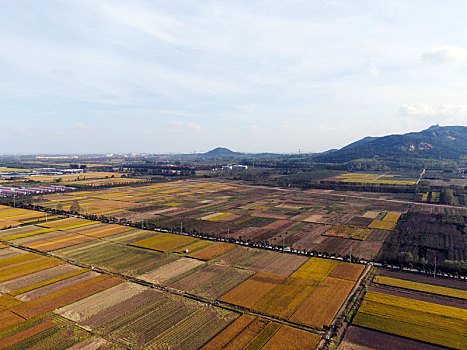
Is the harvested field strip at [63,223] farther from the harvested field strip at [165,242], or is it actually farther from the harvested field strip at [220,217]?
the harvested field strip at [220,217]

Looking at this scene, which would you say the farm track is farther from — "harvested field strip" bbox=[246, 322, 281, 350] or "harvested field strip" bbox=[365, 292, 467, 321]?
"harvested field strip" bbox=[365, 292, 467, 321]

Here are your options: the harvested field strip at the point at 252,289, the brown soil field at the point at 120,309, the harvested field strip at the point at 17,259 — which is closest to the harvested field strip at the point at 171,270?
the brown soil field at the point at 120,309

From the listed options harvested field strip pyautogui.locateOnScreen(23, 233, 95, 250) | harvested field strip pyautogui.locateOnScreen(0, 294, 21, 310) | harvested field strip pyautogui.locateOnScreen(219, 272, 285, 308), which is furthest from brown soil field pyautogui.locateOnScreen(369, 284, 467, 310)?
harvested field strip pyautogui.locateOnScreen(23, 233, 95, 250)

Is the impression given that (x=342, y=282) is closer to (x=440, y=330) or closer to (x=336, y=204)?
(x=440, y=330)

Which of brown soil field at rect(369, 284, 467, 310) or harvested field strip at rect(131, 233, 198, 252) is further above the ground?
harvested field strip at rect(131, 233, 198, 252)

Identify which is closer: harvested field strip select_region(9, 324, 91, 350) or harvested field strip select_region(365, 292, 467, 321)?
harvested field strip select_region(9, 324, 91, 350)

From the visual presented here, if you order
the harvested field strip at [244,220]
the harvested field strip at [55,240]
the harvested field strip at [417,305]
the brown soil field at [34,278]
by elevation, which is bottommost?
the harvested field strip at [417,305]

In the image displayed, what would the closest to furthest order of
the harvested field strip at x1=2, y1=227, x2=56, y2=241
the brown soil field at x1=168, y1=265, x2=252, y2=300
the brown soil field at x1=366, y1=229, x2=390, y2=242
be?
the brown soil field at x1=168, y1=265, x2=252, y2=300 → the brown soil field at x1=366, y1=229, x2=390, y2=242 → the harvested field strip at x1=2, y1=227, x2=56, y2=241
